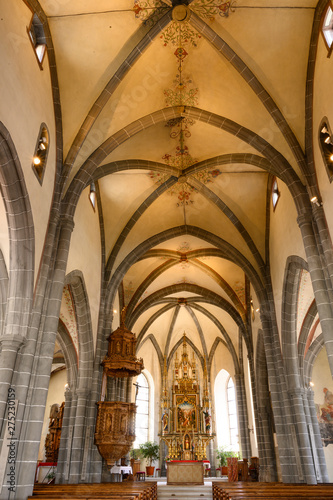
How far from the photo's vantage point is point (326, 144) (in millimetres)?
9227

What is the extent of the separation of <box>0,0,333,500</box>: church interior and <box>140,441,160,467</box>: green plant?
5.78 meters

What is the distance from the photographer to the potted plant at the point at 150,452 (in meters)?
21.7

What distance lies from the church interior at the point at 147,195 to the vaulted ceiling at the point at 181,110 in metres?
0.05

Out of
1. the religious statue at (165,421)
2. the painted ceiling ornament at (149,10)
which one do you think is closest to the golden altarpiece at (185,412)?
the religious statue at (165,421)

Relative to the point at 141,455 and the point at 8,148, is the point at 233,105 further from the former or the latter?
the point at 141,455

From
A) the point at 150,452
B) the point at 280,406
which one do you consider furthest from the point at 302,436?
the point at 150,452

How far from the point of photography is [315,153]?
9875 mm

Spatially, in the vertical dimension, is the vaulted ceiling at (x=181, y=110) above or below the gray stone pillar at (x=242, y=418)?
above

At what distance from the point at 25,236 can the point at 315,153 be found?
717 cm

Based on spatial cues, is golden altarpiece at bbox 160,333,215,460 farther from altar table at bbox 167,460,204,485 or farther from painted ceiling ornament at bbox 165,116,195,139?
painted ceiling ornament at bbox 165,116,195,139

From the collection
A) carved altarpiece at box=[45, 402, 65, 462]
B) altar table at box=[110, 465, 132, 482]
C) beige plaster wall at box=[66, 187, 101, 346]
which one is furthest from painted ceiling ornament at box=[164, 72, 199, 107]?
carved altarpiece at box=[45, 402, 65, 462]

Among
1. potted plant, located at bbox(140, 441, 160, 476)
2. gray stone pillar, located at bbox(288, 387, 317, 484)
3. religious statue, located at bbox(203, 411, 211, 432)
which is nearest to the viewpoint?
gray stone pillar, located at bbox(288, 387, 317, 484)

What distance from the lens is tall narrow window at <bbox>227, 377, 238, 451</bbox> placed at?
23406mm

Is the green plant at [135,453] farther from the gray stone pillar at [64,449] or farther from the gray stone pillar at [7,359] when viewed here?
the gray stone pillar at [7,359]
